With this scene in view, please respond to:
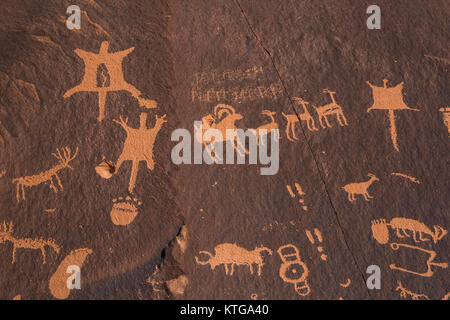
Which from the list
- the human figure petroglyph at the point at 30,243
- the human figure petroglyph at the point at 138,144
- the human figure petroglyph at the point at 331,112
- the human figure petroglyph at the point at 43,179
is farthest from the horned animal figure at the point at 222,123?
the human figure petroglyph at the point at 30,243

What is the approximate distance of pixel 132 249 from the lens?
1.13 meters

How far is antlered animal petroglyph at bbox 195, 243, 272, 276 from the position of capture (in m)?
1.12

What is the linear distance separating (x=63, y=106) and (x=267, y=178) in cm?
65

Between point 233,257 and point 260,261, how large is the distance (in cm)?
8

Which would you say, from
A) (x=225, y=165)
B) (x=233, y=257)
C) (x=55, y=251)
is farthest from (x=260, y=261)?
(x=55, y=251)

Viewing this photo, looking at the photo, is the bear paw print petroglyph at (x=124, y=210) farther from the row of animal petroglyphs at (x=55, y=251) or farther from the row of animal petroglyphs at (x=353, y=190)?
the row of animal petroglyphs at (x=353, y=190)

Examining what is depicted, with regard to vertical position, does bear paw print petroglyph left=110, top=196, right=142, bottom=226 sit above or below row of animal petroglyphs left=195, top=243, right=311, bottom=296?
above

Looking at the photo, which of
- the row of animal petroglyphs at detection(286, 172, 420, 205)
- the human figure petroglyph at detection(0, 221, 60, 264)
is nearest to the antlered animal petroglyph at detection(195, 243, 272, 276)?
the row of animal petroglyphs at detection(286, 172, 420, 205)

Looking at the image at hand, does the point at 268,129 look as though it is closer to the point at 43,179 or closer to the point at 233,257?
the point at 233,257

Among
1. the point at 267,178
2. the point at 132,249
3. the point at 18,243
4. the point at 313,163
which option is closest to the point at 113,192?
the point at 132,249

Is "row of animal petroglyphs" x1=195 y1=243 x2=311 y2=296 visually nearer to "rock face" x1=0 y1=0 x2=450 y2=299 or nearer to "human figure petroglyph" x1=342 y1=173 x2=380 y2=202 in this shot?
"rock face" x1=0 y1=0 x2=450 y2=299

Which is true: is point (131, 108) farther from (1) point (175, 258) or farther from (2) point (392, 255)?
(2) point (392, 255)

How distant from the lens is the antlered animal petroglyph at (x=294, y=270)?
43.9 inches
